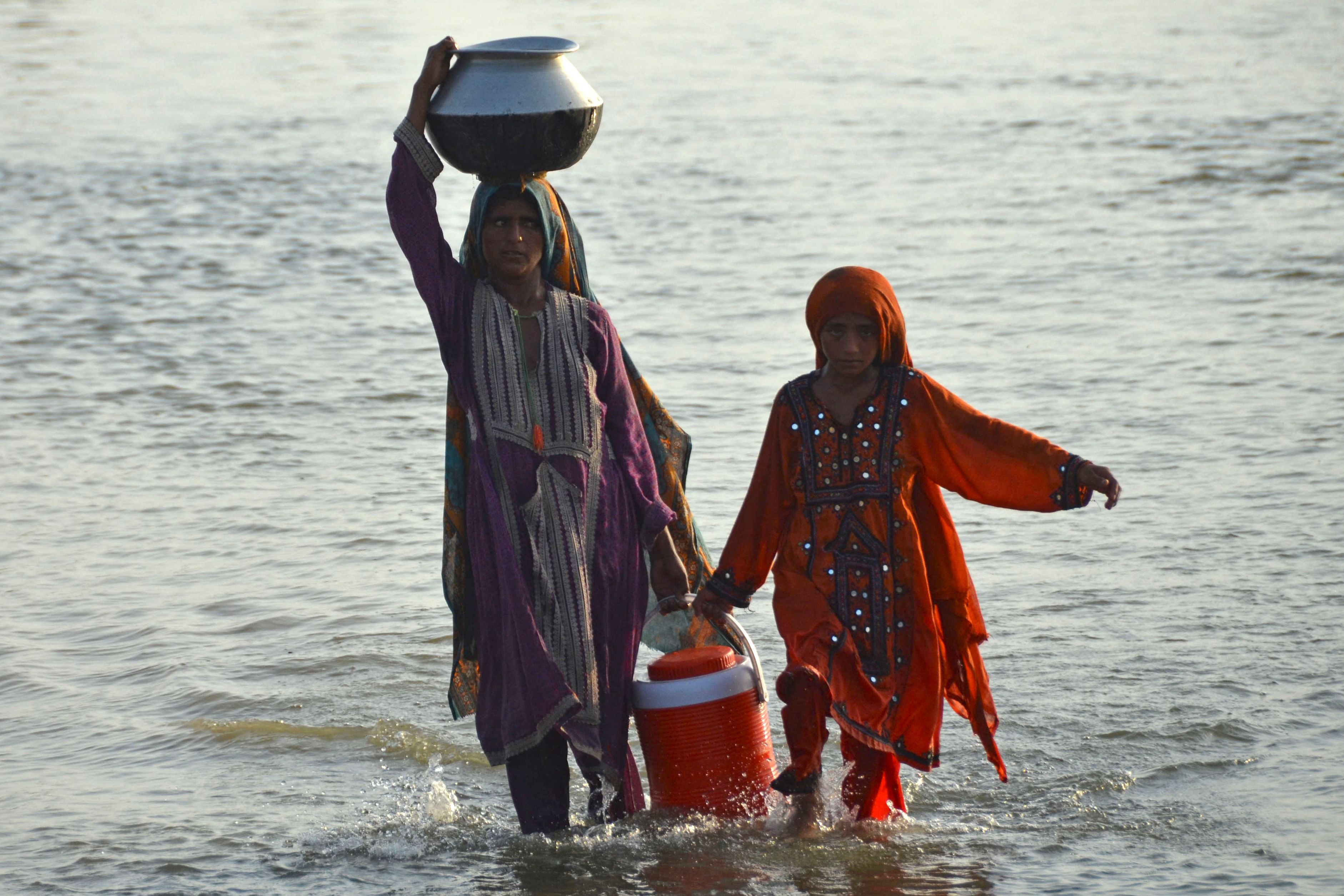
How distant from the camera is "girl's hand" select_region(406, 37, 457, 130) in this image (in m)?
4.14

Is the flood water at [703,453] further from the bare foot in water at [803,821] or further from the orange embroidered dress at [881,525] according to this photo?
the orange embroidered dress at [881,525]

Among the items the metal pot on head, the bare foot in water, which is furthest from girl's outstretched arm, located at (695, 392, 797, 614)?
the metal pot on head

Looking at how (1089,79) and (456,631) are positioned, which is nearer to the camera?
(456,631)

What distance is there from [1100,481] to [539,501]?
1333 mm

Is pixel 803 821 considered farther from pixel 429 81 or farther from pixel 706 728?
pixel 429 81

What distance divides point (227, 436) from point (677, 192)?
23.6 feet

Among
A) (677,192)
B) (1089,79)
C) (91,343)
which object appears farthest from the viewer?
(1089,79)

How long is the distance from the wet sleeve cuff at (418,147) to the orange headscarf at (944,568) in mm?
963

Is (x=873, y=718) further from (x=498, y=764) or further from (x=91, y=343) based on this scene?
(x=91, y=343)

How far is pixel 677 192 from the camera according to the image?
51.4 feet

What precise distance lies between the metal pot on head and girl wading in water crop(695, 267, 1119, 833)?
736 mm

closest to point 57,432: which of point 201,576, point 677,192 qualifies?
point 201,576

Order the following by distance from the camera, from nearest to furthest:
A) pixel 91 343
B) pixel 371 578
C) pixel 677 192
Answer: pixel 371 578 < pixel 91 343 < pixel 677 192

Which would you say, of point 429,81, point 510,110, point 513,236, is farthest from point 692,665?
point 429,81
